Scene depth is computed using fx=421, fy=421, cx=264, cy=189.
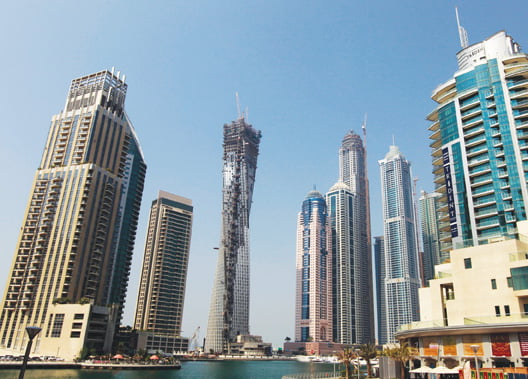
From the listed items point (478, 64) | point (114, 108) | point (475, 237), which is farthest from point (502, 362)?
point (114, 108)

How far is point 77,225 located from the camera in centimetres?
14700

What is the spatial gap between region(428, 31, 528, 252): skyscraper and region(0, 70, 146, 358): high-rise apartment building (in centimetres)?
11372

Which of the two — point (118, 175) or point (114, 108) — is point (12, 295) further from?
point (114, 108)

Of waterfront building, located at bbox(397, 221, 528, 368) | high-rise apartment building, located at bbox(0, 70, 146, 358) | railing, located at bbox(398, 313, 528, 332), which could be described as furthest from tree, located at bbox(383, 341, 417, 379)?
high-rise apartment building, located at bbox(0, 70, 146, 358)

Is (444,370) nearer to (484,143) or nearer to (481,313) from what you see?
(481,313)

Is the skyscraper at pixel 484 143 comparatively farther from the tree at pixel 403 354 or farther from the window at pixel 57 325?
the window at pixel 57 325

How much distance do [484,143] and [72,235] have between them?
428 ft

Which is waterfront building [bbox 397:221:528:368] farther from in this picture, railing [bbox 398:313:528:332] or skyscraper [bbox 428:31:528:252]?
skyscraper [bbox 428:31:528:252]

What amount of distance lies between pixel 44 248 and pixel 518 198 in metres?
144

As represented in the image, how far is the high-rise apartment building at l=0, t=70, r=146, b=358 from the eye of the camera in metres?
135

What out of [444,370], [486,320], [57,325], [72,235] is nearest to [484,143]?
[486,320]

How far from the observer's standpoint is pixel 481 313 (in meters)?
61.2

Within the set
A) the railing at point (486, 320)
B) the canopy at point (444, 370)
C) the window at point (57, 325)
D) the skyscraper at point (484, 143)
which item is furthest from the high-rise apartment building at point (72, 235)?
the skyscraper at point (484, 143)

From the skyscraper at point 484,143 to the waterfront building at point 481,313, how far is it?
29294 mm
